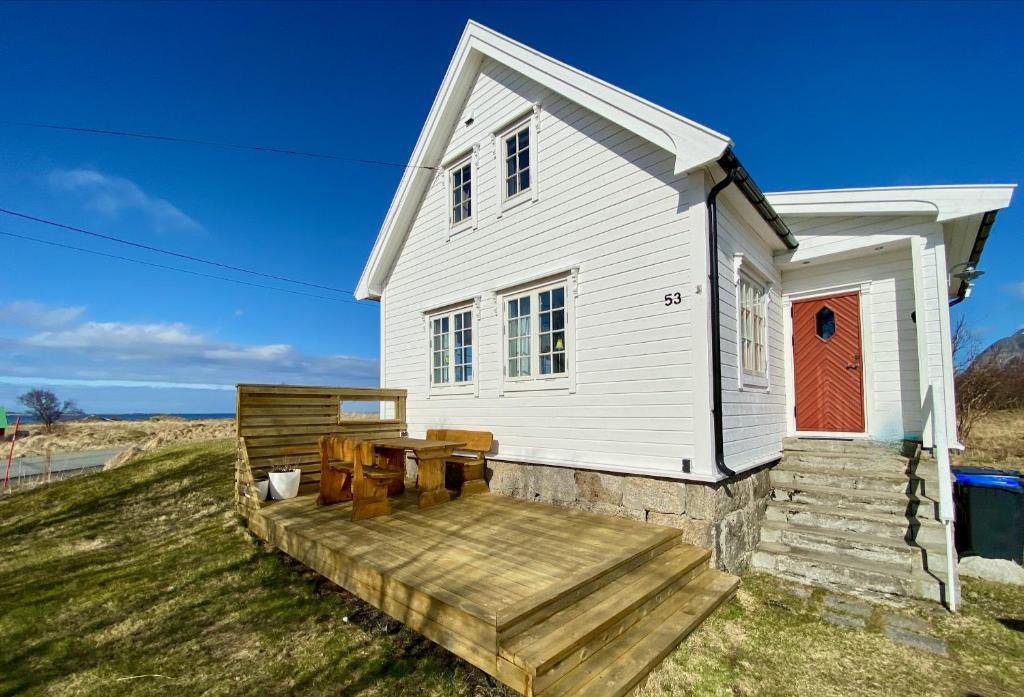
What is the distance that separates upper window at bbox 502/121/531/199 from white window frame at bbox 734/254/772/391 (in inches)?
127

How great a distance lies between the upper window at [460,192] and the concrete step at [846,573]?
6.44m

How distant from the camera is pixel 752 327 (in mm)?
5969

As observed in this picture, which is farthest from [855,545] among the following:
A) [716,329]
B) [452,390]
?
[452,390]

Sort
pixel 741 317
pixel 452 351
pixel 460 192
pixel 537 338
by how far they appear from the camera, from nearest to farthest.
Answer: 1. pixel 741 317
2. pixel 537 338
3. pixel 452 351
4. pixel 460 192

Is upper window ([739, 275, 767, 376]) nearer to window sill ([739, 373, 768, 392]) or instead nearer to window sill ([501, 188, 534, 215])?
window sill ([739, 373, 768, 392])

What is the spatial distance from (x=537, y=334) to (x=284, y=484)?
421cm

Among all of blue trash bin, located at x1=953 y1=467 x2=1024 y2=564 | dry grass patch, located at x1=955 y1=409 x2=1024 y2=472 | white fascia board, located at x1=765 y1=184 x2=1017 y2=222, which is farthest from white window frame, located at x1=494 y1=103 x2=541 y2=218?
dry grass patch, located at x1=955 y1=409 x2=1024 y2=472

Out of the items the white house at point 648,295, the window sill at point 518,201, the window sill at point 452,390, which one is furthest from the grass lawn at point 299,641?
the window sill at point 518,201

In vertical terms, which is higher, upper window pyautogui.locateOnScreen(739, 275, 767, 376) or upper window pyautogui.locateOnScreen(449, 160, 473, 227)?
upper window pyautogui.locateOnScreen(449, 160, 473, 227)

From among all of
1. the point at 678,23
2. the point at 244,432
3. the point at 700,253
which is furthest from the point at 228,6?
the point at 700,253

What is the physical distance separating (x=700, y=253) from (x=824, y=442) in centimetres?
410

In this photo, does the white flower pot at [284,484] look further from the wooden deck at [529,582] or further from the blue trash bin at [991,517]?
the blue trash bin at [991,517]

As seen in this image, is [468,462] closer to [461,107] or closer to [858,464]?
[858,464]

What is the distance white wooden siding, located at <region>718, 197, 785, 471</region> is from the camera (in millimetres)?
4922
